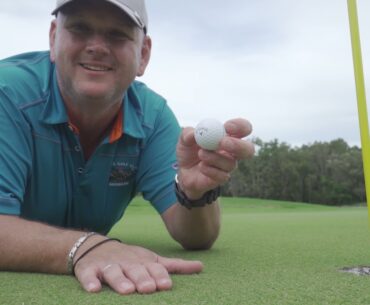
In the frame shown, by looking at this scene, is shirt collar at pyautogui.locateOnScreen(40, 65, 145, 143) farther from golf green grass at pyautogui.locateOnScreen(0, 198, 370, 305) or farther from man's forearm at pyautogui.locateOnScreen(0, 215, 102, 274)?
golf green grass at pyautogui.locateOnScreen(0, 198, 370, 305)

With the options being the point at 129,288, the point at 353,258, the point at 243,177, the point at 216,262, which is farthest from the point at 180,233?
the point at 243,177

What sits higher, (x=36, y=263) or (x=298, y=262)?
(x=36, y=263)

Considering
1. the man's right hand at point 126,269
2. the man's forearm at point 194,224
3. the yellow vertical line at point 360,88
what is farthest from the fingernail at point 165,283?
the man's forearm at point 194,224

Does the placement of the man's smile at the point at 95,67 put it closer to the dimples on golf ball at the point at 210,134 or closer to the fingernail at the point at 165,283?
the dimples on golf ball at the point at 210,134

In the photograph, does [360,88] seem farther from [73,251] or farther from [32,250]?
[32,250]

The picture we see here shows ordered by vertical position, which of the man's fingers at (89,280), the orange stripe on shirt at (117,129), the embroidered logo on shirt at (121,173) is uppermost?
the orange stripe on shirt at (117,129)

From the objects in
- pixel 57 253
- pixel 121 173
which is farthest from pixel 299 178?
pixel 57 253

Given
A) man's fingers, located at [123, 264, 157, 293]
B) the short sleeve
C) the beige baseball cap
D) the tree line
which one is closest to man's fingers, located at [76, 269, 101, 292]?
man's fingers, located at [123, 264, 157, 293]

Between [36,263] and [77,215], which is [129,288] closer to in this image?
[36,263]
